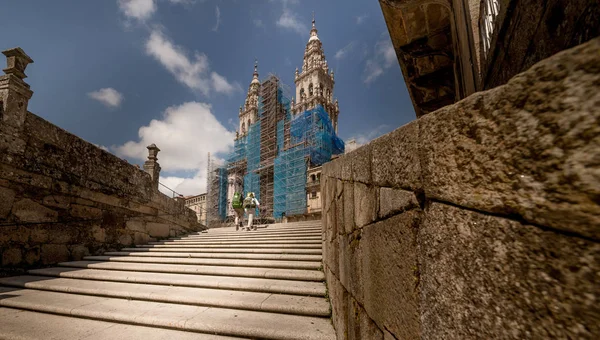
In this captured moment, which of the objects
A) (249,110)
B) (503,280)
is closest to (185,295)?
(503,280)

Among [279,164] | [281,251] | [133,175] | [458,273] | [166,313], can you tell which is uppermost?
[279,164]

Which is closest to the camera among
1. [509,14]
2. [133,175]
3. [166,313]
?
[509,14]

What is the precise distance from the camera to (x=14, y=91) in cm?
486

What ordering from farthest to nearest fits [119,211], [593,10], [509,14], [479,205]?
[119,211]
[509,14]
[593,10]
[479,205]

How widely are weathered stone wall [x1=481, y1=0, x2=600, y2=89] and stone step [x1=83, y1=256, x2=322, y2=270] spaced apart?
136 inches

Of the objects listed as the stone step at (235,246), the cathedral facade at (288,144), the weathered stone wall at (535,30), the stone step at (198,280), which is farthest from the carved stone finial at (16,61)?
the cathedral facade at (288,144)

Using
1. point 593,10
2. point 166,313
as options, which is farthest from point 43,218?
point 593,10

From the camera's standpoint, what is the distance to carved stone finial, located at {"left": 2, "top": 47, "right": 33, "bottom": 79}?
16.0ft

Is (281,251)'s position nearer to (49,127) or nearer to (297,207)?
(49,127)

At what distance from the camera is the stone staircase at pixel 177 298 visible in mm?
2830

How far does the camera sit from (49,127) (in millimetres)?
5508

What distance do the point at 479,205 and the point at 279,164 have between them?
3578 centimetres

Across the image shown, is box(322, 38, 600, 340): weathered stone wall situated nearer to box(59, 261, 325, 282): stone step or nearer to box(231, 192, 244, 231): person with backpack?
box(59, 261, 325, 282): stone step

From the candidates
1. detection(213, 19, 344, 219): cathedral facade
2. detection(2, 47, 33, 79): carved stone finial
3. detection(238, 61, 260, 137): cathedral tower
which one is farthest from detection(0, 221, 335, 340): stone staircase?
detection(238, 61, 260, 137): cathedral tower
